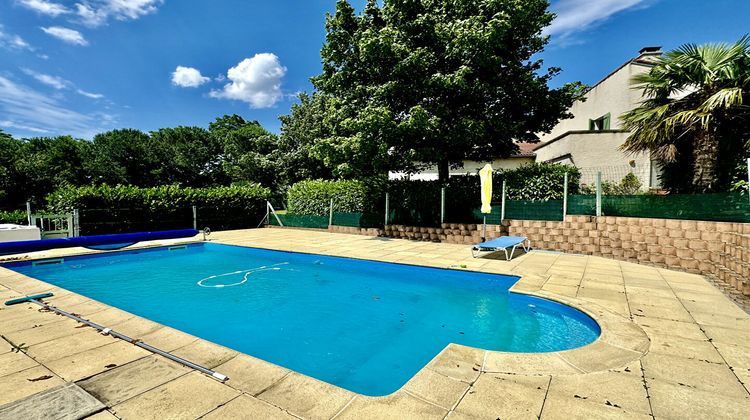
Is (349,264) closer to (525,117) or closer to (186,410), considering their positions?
(186,410)

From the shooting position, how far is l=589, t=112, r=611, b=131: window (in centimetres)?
1689

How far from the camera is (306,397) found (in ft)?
8.35

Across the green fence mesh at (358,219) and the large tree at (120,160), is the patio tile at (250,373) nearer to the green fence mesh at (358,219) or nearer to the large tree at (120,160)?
the green fence mesh at (358,219)

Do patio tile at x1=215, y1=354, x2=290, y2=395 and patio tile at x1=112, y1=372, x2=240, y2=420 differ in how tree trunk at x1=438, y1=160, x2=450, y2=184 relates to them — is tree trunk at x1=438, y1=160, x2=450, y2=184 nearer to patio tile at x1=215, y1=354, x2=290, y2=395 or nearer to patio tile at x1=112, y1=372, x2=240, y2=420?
patio tile at x1=215, y1=354, x2=290, y2=395

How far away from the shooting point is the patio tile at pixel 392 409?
230cm

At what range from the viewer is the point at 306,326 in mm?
5465

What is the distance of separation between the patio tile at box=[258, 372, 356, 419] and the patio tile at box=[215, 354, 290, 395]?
0.09 meters

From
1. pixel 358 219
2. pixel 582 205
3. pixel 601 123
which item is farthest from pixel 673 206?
pixel 601 123

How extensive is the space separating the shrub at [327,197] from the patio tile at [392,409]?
43.5ft

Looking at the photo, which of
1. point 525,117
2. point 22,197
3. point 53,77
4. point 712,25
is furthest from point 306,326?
point 53,77

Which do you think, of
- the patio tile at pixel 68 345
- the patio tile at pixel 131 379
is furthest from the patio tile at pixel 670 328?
the patio tile at pixel 68 345

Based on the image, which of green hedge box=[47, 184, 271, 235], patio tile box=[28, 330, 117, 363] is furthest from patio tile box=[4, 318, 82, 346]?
green hedge box=[47, 184, 271, 235]

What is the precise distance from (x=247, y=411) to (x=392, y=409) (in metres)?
1.07

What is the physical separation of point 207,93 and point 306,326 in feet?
189
